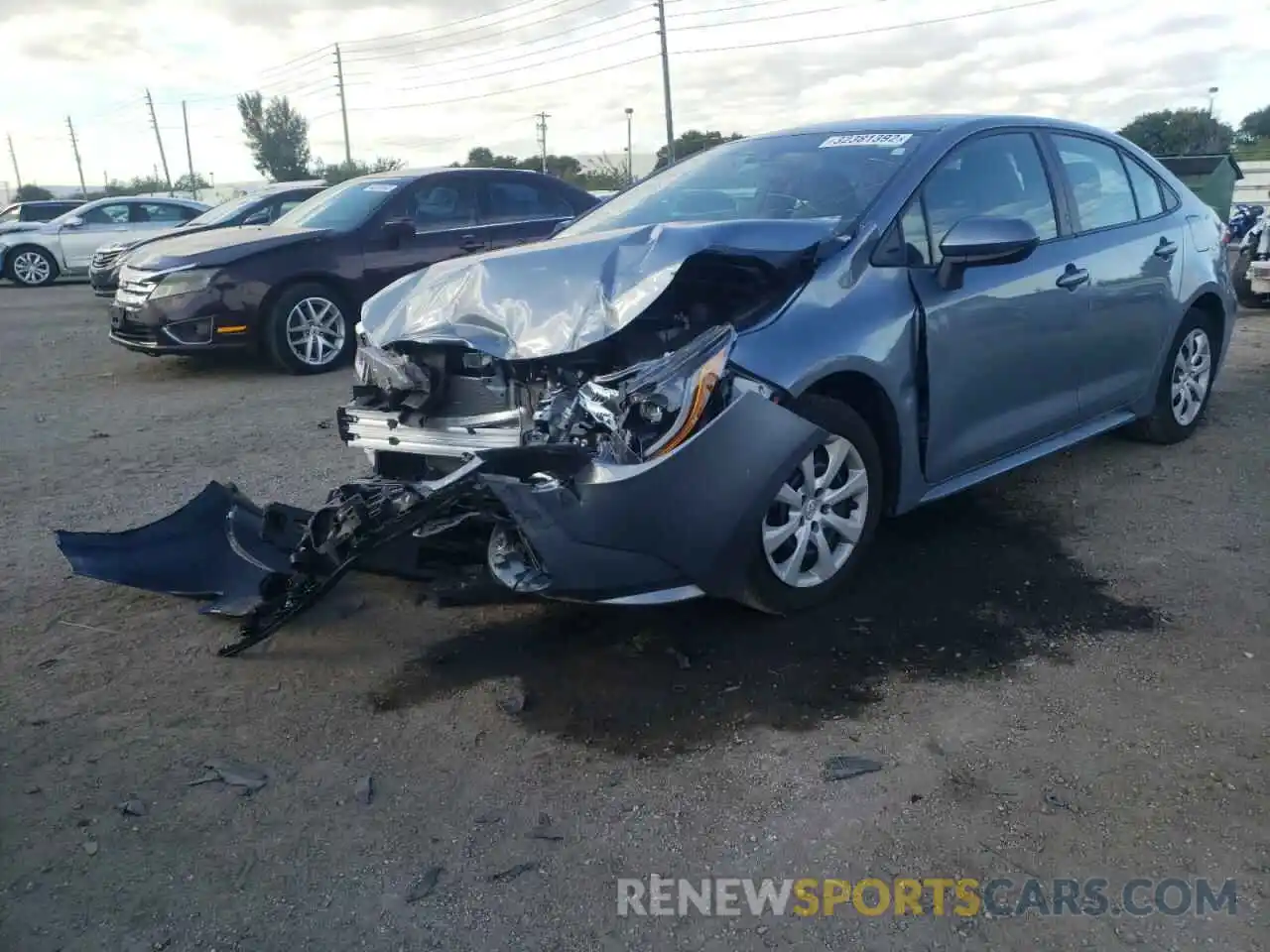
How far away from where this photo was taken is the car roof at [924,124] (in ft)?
14.6

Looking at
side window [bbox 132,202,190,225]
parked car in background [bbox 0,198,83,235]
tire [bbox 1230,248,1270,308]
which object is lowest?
tire [bbox 1230,248,1270,308]

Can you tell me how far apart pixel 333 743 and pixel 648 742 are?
940 millimetres

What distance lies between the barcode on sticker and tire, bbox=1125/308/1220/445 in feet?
7.24

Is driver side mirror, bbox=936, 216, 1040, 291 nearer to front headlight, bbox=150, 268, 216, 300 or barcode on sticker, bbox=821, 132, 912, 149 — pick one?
barcode on sticker, bbox=821, 132, 912, 149

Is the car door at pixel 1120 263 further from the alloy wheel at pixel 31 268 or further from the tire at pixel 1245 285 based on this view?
the alloy wheel at pixel 31 268

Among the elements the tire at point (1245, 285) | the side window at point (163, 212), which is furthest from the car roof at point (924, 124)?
the side window at point (163, 212)

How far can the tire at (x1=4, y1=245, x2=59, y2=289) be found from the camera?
19.0 meters

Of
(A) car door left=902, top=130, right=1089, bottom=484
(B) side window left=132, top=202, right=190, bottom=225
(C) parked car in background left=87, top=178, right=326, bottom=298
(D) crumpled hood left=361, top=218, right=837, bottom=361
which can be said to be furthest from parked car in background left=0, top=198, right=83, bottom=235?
(A) car door left=902, top=130, right=1089, bottom=484

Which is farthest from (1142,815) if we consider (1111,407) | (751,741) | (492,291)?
(1111,407)

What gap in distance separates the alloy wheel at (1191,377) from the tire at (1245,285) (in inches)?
267

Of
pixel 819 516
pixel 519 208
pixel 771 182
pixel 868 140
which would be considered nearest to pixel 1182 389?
pixel 868 140

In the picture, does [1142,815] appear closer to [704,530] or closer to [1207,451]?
[704,530]

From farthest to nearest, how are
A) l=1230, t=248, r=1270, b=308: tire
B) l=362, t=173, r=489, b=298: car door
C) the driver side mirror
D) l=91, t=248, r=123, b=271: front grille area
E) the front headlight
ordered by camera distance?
l=91, t=248, r=123, b=271: front grille area → l=1230, t=248, r=1270, b=308: tire → l=362, t=173, r=489, b=298: car door → the front headlight → the driver side mirror

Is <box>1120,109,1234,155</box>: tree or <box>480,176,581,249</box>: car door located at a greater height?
<box>1120,109,1234,155</box>: tree
